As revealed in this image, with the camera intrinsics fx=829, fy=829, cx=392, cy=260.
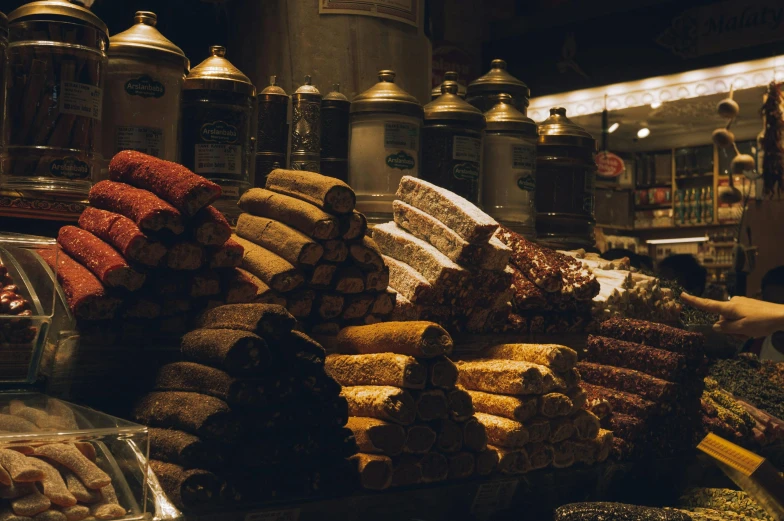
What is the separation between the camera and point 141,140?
201 cm

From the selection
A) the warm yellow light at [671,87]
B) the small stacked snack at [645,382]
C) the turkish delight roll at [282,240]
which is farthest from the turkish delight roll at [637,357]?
the warm yellow light at [671,87]

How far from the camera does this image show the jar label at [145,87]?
2.00 metres

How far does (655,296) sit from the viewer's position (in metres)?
2.93

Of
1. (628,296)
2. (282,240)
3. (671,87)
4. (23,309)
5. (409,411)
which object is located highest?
(671,87)

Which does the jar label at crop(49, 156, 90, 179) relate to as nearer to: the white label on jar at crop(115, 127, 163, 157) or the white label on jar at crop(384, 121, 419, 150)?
the white label on jar at crop(115, 127, 163, 157)

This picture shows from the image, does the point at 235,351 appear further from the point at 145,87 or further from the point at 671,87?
the point at 671,87

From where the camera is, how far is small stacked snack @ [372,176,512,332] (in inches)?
81.0

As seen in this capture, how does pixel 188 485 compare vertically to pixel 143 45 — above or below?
below

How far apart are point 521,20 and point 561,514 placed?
24.4ft

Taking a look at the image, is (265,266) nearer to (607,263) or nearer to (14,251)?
(14,251)

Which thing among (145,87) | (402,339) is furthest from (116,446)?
(145,87)

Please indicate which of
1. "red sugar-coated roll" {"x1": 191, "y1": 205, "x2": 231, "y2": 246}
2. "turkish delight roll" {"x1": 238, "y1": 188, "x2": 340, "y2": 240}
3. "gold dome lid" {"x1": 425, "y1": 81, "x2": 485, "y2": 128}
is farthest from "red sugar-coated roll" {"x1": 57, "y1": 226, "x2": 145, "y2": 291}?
"gold dome lid" {"x1": 425, "y1": 81, "x2": 485, "y2": 128}

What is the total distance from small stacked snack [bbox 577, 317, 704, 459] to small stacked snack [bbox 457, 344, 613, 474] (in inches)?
7.0

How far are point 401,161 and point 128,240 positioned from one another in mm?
1080
